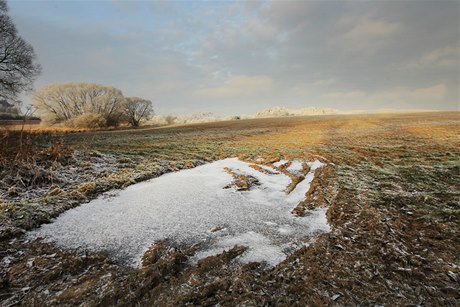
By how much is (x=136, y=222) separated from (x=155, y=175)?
2908 mm

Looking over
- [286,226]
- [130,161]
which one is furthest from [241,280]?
[130,161]

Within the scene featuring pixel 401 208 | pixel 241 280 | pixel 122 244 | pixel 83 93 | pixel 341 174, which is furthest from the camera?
pixel 83 93

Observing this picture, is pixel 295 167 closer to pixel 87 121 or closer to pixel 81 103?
pixel 87 121

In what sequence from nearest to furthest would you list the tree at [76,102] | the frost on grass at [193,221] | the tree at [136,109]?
1. the frost on grass at [193,221]
2. the tree at [76,102]
3. the tree at [136,109]

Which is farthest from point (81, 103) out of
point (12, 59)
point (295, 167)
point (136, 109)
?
point (295, 167)

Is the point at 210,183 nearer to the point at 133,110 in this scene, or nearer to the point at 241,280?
the point at 241,280

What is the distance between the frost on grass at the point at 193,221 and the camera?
132 inches

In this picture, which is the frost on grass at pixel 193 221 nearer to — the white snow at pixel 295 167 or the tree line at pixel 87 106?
the white snow at pixel 295 167

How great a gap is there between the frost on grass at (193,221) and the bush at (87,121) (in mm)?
32734

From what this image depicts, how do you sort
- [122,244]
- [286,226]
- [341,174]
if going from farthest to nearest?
[341,174] < [286,226] < [122,244]

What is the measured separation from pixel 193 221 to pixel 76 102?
149ft

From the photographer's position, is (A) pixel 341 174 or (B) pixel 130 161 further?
(B) pixel 130 161

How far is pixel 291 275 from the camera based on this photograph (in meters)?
2.68

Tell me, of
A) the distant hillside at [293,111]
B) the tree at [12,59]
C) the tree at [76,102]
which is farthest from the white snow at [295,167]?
the distant hillside at [293,111]
